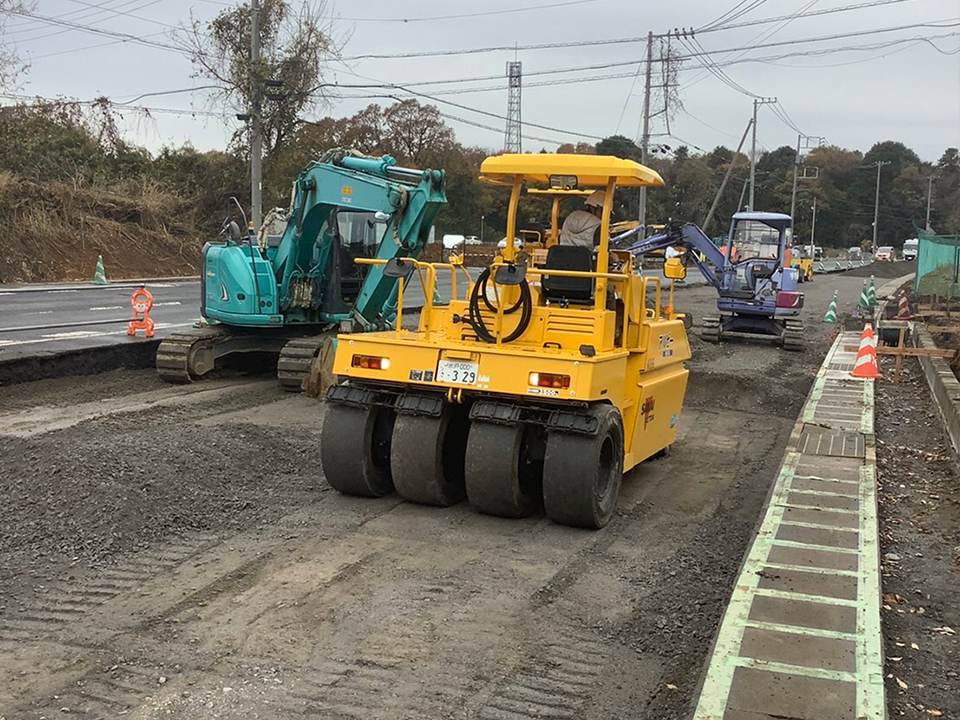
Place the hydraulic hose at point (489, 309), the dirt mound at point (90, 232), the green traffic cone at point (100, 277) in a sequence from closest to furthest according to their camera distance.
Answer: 1. the hydraulic hose at point (489, 309)
2. the green traffic cone at point (100, 277)
3. the dirt mound at point (90, 232)

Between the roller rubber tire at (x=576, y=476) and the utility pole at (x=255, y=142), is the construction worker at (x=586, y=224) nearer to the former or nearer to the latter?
the roller rubber tire at (x=576, y=476)

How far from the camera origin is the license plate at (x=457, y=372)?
265 inches

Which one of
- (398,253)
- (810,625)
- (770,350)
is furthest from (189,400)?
(770,350)

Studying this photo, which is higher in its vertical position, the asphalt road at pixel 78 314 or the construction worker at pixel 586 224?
the construction worker at pixel 586 224

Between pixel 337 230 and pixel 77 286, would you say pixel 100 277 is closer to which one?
pixel 77 286

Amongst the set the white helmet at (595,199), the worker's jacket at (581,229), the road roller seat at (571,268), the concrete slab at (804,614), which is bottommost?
the concrete slab at (804,614)

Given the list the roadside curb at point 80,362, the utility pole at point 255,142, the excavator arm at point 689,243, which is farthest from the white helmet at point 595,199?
the utility pole at point 255,142

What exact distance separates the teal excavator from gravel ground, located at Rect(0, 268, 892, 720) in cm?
323

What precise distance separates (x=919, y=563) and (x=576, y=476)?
2.22 meters

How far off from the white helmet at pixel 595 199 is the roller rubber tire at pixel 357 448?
2304 mm

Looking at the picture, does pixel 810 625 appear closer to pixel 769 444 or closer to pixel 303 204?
pixel 769 444

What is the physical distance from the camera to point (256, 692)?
4.22 m

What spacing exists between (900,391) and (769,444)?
362 cm

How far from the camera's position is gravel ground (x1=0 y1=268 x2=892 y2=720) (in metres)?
4.29
